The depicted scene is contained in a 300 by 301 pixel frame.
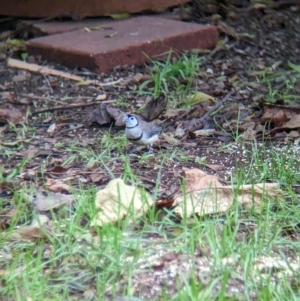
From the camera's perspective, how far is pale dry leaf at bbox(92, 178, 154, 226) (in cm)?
362

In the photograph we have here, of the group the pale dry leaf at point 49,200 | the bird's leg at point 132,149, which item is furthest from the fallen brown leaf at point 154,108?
the pale dry leaf at point 49,200

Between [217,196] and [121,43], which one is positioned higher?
[217,196]

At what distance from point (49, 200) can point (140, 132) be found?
2.97ft

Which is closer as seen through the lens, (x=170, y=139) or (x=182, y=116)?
(x=170, y=139)

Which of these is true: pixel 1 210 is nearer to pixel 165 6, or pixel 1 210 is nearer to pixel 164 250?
pixel 164 250

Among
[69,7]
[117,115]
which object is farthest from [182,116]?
[69,7]

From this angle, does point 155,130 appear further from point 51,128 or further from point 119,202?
point 119,202

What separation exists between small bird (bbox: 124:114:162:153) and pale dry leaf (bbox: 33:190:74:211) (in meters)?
0.79

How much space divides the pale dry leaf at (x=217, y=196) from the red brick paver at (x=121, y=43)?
8.54 ft

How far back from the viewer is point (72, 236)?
3.52m

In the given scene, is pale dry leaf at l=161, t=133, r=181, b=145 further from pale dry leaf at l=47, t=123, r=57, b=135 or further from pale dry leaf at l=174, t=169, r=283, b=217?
pale dry leaf at l=174, t=169, r=283, b=217

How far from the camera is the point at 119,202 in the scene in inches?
144

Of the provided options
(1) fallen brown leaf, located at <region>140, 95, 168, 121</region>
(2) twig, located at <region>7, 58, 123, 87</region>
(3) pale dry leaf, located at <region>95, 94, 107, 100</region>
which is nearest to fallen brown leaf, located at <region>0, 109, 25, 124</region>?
(3) pale dry leaf, located at <region>95, 94, 107, 100</region>

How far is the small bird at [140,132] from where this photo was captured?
4.66 metres
